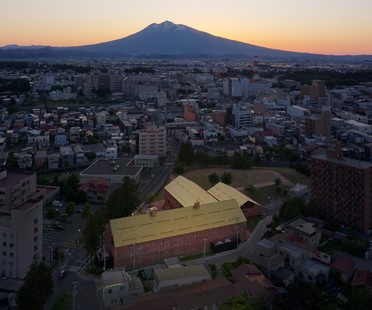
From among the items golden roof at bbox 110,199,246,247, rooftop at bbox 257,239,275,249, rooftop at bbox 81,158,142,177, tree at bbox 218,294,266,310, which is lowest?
tree at bbox 218,294,266,310

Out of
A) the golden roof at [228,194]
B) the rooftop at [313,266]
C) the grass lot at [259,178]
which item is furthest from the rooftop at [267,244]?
the grass lot at [259,178]

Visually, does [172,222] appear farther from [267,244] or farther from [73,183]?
[73,183]

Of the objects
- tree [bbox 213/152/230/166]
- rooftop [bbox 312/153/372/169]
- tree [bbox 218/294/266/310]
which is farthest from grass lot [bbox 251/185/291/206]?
tree [bbox 218/294/266/310]

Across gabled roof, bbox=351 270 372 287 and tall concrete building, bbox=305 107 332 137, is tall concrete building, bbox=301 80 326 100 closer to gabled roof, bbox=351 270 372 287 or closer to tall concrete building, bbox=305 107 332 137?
tall concrete building, bbox=305 107 332 137

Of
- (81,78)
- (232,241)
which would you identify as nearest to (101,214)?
(232,241)

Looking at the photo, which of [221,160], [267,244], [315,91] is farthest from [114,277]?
[315,91]
